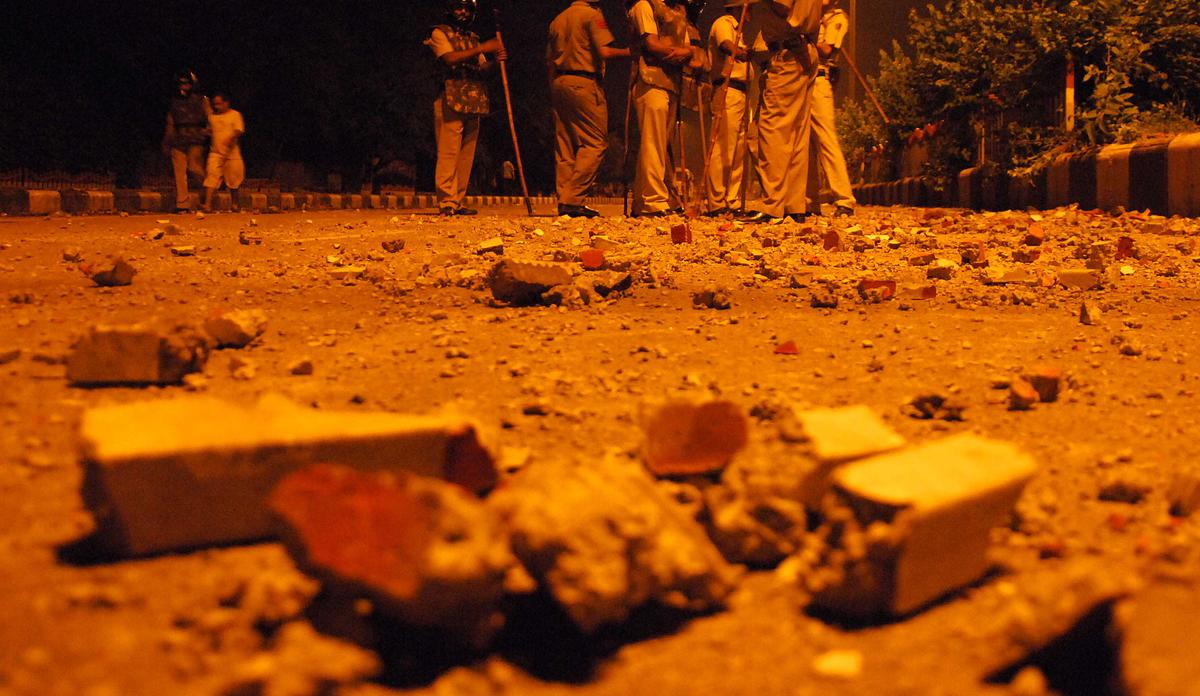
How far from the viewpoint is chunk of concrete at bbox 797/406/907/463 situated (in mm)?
1811

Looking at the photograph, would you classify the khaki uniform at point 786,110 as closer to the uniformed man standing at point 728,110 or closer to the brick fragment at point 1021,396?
the uniformed man standing at point 728,110

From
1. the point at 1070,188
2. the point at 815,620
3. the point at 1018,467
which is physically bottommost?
the point at 815,620

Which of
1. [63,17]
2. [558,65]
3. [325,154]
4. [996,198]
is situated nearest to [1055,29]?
[996,198]

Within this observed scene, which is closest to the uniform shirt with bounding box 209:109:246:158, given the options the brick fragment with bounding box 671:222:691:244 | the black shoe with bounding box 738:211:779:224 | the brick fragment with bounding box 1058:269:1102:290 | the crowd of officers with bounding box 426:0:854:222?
the crowd of officers with bounding box 426:0:854:222

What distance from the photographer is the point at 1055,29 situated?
35.7 feet

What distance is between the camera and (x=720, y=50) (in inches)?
427

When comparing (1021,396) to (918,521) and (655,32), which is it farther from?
(655,32)

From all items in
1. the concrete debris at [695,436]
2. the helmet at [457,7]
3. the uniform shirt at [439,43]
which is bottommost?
the concrete debris at [695,436]

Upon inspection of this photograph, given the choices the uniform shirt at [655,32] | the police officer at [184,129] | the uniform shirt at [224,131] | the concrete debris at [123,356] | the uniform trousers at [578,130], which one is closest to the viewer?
the concrete debris at [123,356]

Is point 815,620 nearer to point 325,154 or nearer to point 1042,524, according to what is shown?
point 1042,524

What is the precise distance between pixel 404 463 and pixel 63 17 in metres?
23.0

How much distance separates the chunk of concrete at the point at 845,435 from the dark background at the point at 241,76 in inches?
533

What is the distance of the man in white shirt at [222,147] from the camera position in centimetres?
1376

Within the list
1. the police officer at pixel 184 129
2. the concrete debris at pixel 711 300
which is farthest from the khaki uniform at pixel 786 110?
the police officer at pixel 184 129
